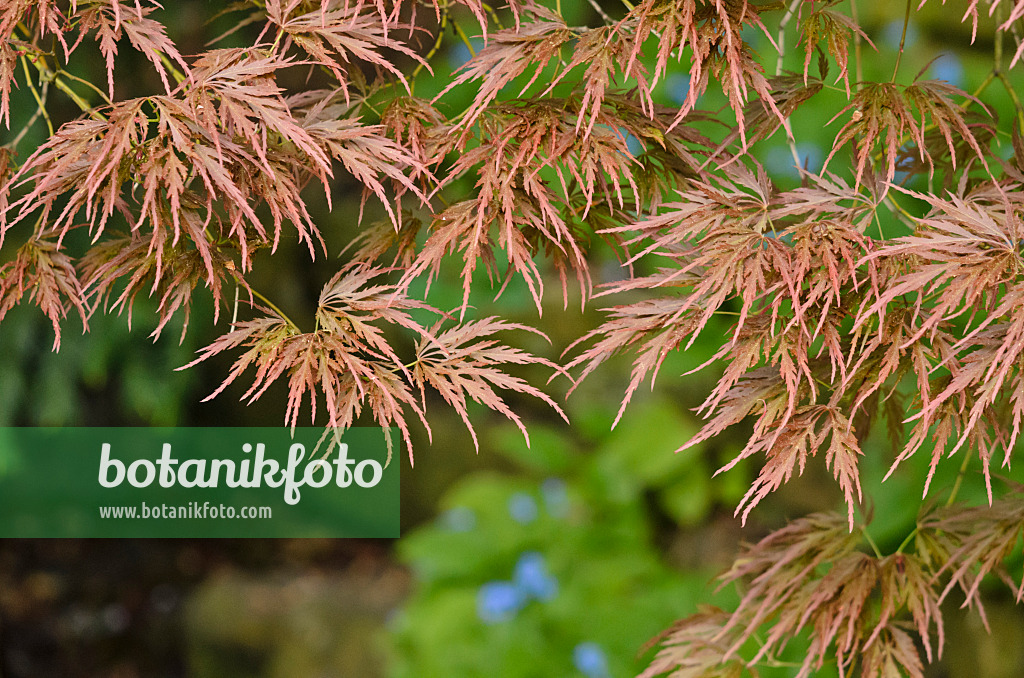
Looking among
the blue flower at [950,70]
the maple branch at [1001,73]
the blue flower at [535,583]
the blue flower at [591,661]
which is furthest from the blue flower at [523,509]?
the blue flower at [950,70]

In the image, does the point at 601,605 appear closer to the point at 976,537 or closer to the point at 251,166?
the point at 976,537

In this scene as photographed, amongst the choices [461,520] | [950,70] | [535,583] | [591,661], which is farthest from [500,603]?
[950,70]

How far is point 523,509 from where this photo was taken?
175 cm

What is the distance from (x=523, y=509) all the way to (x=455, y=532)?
0.15m

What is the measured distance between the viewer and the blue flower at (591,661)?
1434 millimetres

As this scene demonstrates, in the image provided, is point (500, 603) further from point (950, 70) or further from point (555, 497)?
point (950, 70)

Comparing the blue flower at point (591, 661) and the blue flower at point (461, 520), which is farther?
the blue flower at point (461, 520)

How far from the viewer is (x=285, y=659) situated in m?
1.98

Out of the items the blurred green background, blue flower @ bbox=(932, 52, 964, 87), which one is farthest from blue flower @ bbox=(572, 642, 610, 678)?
blue flower @ bbox=(932, 52, 964, 87)

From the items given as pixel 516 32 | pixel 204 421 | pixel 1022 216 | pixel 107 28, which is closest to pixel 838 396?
pixel 1022 216

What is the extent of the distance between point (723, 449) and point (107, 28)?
1.60 m

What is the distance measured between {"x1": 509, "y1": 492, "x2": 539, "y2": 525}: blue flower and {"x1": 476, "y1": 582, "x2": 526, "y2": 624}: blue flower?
201mm

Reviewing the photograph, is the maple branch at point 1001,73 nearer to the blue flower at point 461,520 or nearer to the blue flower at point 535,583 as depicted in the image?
the blue flower at point 535,583

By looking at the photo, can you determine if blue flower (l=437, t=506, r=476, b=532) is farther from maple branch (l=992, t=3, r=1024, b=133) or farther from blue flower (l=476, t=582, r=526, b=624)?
maple branch (l=992, t=3, r=1024, b=133)
